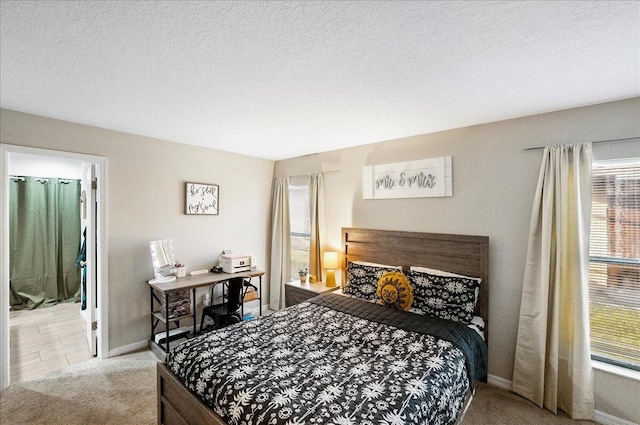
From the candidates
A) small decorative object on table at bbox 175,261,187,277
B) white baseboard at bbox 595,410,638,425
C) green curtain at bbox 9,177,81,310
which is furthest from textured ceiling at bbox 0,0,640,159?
green curtain at bbox 9,177,81,310

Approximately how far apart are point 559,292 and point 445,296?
854 mm

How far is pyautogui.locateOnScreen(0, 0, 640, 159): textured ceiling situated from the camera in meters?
1.29

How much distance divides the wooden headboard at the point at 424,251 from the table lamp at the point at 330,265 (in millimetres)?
120

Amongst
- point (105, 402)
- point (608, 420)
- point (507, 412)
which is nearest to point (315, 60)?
point (507, 412)

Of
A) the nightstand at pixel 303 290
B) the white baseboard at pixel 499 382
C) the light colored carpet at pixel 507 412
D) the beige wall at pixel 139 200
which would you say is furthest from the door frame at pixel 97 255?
the white baseboard at pixel 499 382

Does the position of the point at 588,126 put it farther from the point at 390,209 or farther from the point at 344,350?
the point at 344,350

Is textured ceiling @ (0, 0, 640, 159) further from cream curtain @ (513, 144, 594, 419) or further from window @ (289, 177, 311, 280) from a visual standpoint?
window @ (289, 177, 311, 280)

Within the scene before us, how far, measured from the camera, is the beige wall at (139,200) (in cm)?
280

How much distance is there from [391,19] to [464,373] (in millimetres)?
2238

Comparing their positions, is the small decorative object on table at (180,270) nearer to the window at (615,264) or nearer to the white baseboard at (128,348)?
the white baseboard at (128,348)

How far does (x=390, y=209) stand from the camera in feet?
11.2

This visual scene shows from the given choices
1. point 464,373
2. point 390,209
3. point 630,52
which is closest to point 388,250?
point 390,209

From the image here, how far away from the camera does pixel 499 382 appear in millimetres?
2664

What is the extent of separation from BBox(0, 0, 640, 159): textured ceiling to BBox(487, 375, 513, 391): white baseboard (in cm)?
243
